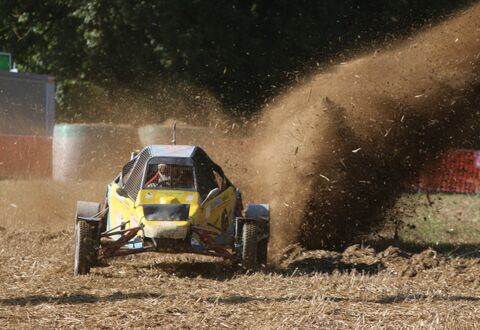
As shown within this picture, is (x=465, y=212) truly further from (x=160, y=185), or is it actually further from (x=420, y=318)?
(x=420, y=318)

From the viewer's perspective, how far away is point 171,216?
10773 mm

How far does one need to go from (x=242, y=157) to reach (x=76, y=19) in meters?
16.4

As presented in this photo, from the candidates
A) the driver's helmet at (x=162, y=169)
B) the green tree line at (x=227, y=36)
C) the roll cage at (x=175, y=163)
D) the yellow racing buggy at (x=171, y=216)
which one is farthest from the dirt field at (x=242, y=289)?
the green tree line at (x=227, y=36)

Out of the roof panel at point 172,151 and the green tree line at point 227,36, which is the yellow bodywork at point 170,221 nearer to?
the roof panel at point 172,151

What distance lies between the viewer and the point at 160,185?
11.5 metres

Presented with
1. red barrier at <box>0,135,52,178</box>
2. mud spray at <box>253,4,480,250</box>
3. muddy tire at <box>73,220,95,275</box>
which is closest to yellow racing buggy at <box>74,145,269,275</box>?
muddy tire at <box>73,220,95,275</box>

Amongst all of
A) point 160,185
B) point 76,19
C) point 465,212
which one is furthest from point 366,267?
point 76,19

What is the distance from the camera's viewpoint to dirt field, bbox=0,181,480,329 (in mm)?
7895

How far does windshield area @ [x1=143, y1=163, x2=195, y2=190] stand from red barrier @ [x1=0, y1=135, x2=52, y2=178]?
11.7m

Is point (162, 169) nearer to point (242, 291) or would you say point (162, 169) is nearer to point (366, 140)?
point (242, 291)

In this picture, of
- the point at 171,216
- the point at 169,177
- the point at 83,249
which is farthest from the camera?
the point at 169,177

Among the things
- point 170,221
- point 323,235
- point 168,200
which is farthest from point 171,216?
point 323,235

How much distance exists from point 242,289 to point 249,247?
1440mm

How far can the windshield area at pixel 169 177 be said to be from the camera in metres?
11.5
